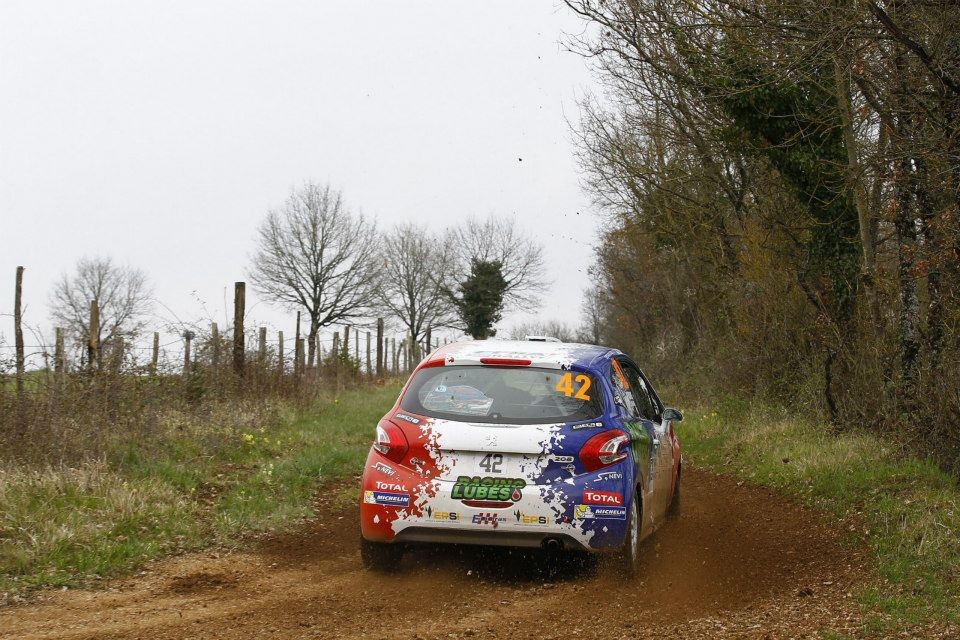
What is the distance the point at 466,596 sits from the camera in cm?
638

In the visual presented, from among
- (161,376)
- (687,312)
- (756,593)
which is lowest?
(756,593)

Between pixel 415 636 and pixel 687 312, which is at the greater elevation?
pixel 687 312

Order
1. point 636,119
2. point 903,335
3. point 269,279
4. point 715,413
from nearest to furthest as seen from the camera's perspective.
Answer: point 903,335, point 715,413, point 636,119, point 269,279

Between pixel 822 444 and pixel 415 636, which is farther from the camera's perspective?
pixel 822 444

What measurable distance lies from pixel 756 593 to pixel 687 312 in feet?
85.5

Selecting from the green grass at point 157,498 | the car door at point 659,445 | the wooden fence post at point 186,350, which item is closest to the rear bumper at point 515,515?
the car door at point 659,445

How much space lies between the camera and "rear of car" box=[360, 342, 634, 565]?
6.53 meters

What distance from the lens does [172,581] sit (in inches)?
268

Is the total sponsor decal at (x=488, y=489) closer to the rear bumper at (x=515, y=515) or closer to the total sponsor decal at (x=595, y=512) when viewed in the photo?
the rear bumper at (x=515, y=515)

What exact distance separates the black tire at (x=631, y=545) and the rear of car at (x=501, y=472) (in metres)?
0.11

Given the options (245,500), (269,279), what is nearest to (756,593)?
(245,500)

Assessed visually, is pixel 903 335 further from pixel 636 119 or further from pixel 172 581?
pixel 636 119

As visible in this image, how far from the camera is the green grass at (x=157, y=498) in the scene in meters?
7.14

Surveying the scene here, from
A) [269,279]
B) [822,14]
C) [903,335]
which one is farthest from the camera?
[269,279]
